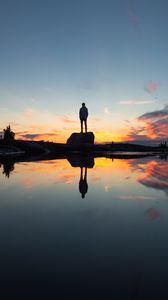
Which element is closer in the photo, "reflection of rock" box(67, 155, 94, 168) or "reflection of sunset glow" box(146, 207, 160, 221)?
"reflection of sunset glow" box(146, 207, 160, 221)

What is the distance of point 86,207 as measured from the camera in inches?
247

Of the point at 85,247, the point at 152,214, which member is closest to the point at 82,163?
the point at 152,214

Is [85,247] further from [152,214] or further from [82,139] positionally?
[82,139]

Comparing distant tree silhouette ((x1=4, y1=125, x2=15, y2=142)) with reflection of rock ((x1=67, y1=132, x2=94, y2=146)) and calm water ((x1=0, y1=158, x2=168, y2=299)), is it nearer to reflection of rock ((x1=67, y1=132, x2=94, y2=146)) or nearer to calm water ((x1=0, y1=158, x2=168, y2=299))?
reflection of rock ((x1=67, y1=132, x2=94, y2=146))

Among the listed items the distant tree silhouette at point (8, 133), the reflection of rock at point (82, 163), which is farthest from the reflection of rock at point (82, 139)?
the reflection of rock at point (82, 163)

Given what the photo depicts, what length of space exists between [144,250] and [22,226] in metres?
2.27

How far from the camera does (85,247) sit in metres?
3.68

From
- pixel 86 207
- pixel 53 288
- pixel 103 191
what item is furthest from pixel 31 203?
pixel 53 288

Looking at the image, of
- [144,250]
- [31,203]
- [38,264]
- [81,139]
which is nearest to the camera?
[38,264]

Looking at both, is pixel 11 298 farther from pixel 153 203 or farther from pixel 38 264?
pixel 153 203

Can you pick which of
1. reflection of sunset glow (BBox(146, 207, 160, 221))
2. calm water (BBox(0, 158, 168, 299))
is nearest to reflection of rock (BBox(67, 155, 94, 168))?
calm water (BBox(0, 158, 168, 299))

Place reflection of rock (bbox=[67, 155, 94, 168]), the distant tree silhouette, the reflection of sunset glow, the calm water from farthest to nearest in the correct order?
1. the distant tree silhouette
2. reflection of rock (bbox=[67, 155, 94, 168])
3. the reflection of sunset glow
4. the calm water

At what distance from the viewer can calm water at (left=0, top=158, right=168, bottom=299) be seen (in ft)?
8.73

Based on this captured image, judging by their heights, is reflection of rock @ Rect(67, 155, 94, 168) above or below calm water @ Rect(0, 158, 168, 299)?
above
